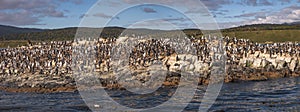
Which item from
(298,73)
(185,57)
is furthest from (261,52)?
(185,57)

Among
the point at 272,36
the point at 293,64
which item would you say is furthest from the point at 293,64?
the point at 272,36

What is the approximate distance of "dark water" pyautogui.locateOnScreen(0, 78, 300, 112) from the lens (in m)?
28.5

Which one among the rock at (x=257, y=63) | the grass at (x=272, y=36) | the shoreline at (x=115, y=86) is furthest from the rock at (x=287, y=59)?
the grass at (x=272, y=36)

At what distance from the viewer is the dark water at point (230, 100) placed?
28.5 meters

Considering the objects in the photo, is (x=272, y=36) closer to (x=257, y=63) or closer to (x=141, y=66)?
(x=257, y=63)

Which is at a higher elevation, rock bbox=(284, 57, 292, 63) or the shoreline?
rock bbox=(284, 57, 292, 63)

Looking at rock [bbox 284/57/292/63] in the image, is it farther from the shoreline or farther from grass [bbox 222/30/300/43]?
grass [bbox 222/30/300/43]

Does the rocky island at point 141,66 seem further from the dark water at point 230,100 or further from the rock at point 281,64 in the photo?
the dark water at point 230,100

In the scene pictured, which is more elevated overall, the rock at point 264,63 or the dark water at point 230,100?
the rock at point 264,63

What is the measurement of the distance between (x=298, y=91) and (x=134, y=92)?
43.7ft

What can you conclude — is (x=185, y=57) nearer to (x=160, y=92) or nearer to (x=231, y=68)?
(x=231, y=68)

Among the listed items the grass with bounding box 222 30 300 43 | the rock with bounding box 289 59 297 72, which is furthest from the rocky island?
the grass with bounding box 222 30 300 43

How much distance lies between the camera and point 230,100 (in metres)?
31.4

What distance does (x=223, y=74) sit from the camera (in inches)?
1709
